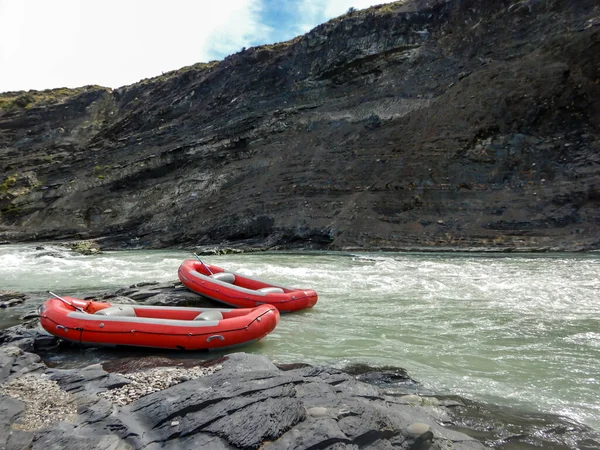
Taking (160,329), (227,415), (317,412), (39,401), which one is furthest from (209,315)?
(317,412)

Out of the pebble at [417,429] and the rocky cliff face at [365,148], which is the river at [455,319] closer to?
the pebble at [417,429]

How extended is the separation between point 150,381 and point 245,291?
Answer: 4.27 metres

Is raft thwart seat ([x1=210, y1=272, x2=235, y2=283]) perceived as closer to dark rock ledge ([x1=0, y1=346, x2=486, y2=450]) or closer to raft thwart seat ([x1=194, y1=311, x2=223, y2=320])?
raft thwart seat ([x1=194, y1=311, x2=223, y2=320])

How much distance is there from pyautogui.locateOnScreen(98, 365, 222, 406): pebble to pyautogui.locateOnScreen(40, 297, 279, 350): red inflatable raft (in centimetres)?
92

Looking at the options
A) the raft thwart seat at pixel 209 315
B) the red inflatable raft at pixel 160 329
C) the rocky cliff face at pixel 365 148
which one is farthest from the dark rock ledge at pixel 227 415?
the rocky cliff face at pixel 365 148

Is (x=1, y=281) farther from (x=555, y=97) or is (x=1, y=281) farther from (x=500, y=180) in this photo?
(x=555, y=97)

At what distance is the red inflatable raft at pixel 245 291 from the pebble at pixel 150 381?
3.51 m

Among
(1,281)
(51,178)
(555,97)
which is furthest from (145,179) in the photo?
(555,97)

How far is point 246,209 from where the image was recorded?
2267 cm

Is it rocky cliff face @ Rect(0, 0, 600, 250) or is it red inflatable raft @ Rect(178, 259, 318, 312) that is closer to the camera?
red inflatable raft @ Rect(178, 259, 318, 312)

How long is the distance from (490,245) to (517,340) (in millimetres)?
10457

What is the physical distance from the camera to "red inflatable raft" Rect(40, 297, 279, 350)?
569 cm

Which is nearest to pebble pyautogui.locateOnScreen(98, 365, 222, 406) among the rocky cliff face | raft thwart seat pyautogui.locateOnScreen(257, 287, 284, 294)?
raft thwart seat pyautogui.locateOnScreen(257, 287, 284, 294)

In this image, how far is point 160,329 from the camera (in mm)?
5734
